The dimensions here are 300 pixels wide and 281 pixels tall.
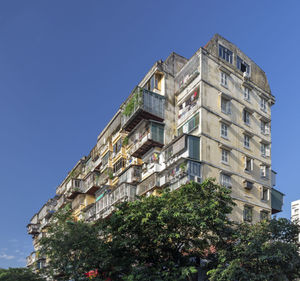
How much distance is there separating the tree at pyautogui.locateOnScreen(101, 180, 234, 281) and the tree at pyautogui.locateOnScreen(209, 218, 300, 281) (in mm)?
1284

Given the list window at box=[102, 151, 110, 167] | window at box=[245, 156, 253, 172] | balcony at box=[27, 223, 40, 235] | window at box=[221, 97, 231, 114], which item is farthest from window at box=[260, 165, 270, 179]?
balcony at box=[27, 223, 40, 235]

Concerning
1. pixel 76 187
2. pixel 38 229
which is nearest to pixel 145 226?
pixel 76 187

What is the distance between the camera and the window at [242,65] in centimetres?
3787

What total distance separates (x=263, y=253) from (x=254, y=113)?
19.7 meters

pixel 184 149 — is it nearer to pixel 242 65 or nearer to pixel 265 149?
pixel 265 149

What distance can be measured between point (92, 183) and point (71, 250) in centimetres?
2224

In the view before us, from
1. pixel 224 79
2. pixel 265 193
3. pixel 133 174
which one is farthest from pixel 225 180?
pixel 224 79

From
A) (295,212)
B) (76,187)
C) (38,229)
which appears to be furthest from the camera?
(38,229)

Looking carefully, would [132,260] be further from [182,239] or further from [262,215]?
[262,215]

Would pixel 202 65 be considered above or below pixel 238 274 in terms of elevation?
above

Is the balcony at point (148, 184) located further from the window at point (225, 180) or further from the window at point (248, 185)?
the window at point (248, 185)

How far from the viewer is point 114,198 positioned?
3653 centimetres

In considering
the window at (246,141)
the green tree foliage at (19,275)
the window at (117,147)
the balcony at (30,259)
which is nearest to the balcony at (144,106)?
the window at (117,147)

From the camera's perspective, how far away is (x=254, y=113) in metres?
37.3
